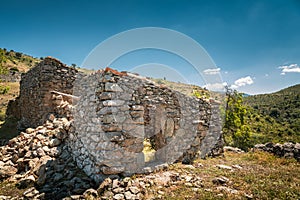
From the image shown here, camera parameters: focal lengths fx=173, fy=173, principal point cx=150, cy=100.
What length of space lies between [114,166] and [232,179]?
3487 mm

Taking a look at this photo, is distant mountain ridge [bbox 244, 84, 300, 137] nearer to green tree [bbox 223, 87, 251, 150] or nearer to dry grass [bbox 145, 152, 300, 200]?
green tree [bbox 223, 87, 251, 150]

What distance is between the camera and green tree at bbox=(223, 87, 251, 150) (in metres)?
19.7

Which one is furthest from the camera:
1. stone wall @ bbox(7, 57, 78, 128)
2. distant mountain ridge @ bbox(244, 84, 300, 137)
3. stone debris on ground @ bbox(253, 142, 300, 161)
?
distant mountain ridge @ bbox(244, 84, 300, 137)

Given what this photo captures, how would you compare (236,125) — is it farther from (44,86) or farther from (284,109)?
(284,109)

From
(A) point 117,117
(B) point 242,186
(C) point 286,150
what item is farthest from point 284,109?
(A) point 117,117

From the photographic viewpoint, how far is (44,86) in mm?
7828

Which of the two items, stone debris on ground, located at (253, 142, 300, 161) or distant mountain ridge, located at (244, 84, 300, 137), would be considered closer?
stone debris on ground, located at (253, 142, 300, 161)

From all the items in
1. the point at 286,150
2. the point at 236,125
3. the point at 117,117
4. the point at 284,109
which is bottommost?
the point at 286,150

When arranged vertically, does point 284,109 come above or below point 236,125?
above

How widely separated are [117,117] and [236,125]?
1907 cm

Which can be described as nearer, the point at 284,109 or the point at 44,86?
the point at 44,86

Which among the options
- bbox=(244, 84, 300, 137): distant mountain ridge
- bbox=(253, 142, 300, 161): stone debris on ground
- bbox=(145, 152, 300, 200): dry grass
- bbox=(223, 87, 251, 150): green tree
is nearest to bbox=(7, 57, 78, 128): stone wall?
bbox=(145, 152, 300, 200): dry grass

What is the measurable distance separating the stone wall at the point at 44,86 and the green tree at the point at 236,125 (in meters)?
18.1

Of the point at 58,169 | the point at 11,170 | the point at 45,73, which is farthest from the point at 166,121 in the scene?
the point at 45,73
